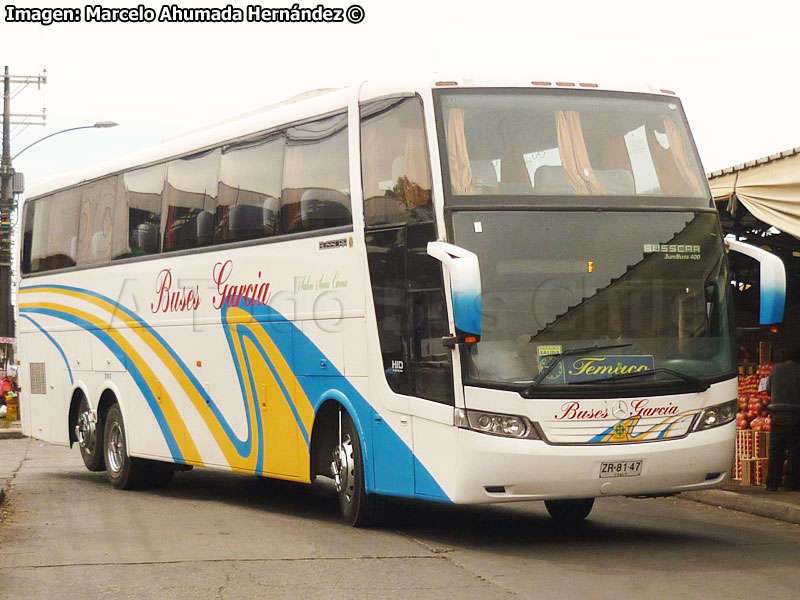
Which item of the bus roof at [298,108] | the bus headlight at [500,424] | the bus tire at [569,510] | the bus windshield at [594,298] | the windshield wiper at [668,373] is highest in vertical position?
the bus roof at [298,108]

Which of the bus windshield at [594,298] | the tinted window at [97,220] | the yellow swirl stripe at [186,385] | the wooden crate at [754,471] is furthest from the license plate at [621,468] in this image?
the tinted window at [97,220]

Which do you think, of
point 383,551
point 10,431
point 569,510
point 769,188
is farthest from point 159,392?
point 10,431

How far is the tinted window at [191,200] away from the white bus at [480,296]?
0.49 m

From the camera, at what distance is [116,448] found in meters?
17.3

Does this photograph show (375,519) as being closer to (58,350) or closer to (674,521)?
(674,521)

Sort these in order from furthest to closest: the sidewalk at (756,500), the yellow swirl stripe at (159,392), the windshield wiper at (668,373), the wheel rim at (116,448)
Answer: the wheel rim at (116,448) < the yellow swirl stripe at (159,392) < the sidewalk at (756,500) < the windshield wiper at (668,373)

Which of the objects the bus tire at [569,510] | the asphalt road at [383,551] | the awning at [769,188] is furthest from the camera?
the awning at [769,188]

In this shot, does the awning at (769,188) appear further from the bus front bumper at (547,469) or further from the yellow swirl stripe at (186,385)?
the yellow swirl stripe at (186,385)

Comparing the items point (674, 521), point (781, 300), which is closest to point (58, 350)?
point (674, 521)

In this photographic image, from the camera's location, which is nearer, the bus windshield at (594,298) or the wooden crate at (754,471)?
the bus windshield at (594,298)

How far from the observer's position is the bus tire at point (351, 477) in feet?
39.1

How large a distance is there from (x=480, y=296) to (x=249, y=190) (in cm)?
458

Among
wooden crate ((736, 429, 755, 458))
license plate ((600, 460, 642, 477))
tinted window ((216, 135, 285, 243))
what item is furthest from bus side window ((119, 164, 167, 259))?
wooden crate ((736, 429, 755, 458))

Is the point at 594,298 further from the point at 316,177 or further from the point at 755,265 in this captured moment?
the point at 755,265
